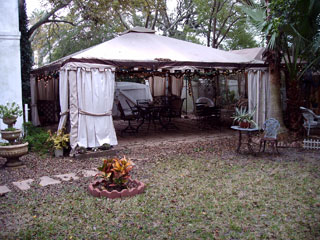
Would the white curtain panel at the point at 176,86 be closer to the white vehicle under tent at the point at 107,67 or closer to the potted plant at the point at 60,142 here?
the white vehicle under tent at the point at 107,67

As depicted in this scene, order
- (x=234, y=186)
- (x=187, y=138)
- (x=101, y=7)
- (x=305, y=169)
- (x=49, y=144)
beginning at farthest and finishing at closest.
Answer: (x=101, y=7) < (x=187, y=138) < (x=49, y=144) < (x=305, y=169) < (x=234, y=186)

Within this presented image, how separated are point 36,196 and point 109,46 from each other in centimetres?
446

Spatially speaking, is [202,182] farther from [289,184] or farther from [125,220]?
[125,220]

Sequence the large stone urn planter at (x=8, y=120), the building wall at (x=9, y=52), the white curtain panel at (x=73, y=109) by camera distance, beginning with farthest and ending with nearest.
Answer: the building wall at (x=9, y=52)
the white curtain panel at (x=73, y=109)
the large stone urn planter at (x=8, y=120)

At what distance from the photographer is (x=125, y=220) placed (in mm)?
3699

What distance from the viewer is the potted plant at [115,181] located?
440 cm

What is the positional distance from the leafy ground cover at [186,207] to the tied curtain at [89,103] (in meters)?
1.55

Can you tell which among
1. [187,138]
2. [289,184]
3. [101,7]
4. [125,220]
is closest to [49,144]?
[187,138]

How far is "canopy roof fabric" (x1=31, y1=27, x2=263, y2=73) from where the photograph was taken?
7.20 meters

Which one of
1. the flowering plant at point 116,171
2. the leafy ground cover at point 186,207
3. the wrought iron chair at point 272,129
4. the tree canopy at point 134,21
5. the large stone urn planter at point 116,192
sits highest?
the tree canopy at point 134,21

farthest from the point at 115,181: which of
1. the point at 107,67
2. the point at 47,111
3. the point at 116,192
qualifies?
the point at 47,111

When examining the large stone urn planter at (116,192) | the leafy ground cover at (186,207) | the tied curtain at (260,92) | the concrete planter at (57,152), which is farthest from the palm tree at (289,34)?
the concrete planter at (57,152)

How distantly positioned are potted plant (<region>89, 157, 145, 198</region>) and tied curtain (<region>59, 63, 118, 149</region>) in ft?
7.91

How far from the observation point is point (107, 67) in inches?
276
